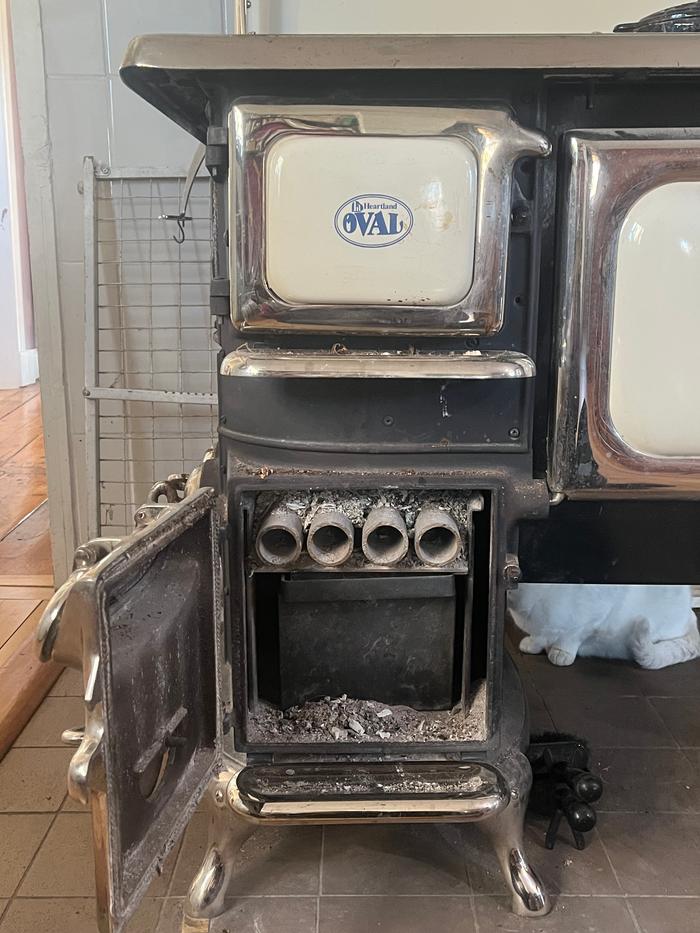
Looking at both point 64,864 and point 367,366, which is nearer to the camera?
point 367,366

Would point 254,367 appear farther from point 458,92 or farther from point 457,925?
point 457,925

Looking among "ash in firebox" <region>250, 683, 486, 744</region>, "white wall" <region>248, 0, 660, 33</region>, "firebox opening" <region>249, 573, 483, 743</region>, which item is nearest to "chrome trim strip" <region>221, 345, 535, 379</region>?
"firebox opening" <region>249, 573, 483, 743</region>

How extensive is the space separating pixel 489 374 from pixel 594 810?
0.73 metres

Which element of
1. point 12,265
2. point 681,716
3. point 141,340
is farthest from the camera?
point 12,265

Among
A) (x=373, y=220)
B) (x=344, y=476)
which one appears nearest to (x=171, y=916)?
(x=344, y=476)

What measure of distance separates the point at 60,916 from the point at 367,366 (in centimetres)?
82

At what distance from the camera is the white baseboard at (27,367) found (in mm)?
4424

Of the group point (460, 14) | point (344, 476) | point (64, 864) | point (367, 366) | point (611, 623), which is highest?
point (460, 14)

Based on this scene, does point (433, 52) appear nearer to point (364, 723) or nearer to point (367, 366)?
point (367, 366)

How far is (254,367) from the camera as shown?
899 mm

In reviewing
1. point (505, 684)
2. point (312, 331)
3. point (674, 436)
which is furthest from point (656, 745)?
point (312, 331)

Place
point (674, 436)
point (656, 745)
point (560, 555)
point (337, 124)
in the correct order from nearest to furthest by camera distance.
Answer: point (337, 124) < point (674, 436) < point (560, 555) < point (656, 745)

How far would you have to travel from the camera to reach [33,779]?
53.4 inches

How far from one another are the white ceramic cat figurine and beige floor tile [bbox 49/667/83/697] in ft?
2.97
